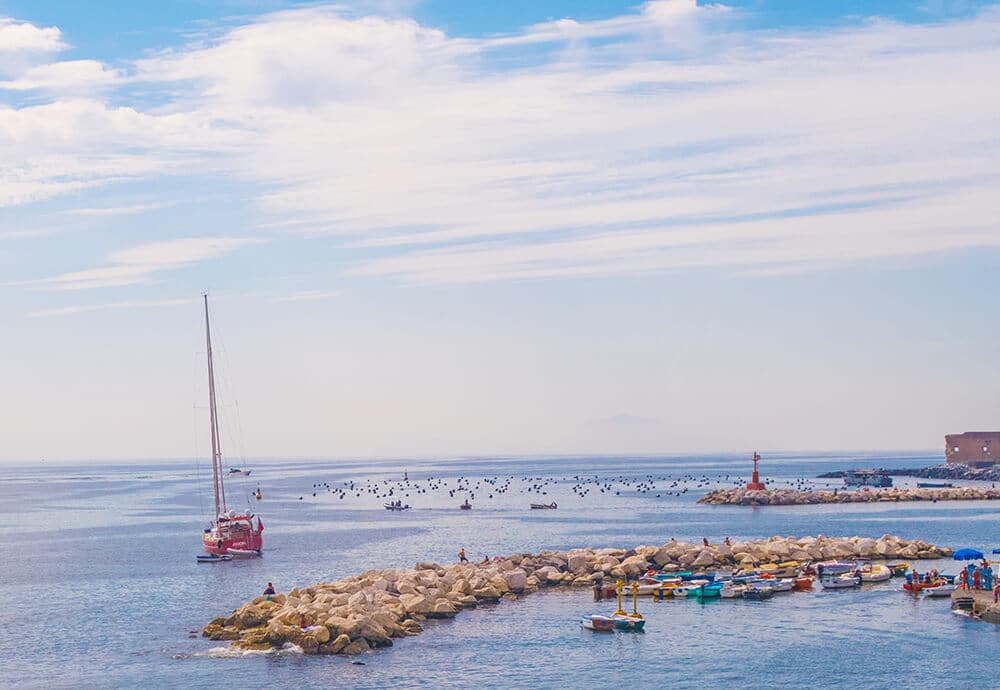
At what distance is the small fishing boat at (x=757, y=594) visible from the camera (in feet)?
203

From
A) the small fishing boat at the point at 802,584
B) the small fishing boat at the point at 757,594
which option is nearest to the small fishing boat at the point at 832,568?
the small fishing boat at the point at 802,584

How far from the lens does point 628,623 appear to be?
53125 mm

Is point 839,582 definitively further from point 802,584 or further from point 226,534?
point 226,534

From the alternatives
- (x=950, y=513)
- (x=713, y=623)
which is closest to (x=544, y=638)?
(x=713, y=623)

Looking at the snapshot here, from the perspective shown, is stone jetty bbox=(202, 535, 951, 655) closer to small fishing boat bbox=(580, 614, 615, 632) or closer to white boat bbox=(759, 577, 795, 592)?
white boat bbox=(759, 577, 795, 592)

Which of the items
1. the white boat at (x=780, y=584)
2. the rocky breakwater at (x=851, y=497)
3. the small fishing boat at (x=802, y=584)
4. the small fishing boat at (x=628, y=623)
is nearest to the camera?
the small fishing boat at (x=628, y=623)

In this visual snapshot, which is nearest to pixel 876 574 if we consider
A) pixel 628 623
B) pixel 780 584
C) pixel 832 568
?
pixel 832 568

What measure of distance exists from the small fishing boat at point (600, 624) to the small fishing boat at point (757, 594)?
1192 cm

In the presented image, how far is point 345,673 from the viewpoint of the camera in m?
45.4

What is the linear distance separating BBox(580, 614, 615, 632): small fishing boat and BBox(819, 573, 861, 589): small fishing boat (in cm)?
1734

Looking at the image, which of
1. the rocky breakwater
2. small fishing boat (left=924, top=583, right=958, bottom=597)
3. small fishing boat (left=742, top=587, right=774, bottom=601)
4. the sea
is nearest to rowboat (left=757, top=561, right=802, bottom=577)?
small fishing boat (left=742, top=587, right=774, bottom=601)

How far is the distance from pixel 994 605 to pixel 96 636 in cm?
4244

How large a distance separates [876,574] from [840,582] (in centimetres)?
348

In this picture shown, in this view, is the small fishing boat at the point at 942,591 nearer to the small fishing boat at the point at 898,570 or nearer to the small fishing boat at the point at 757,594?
the small fishing boat at the point at 898,570
